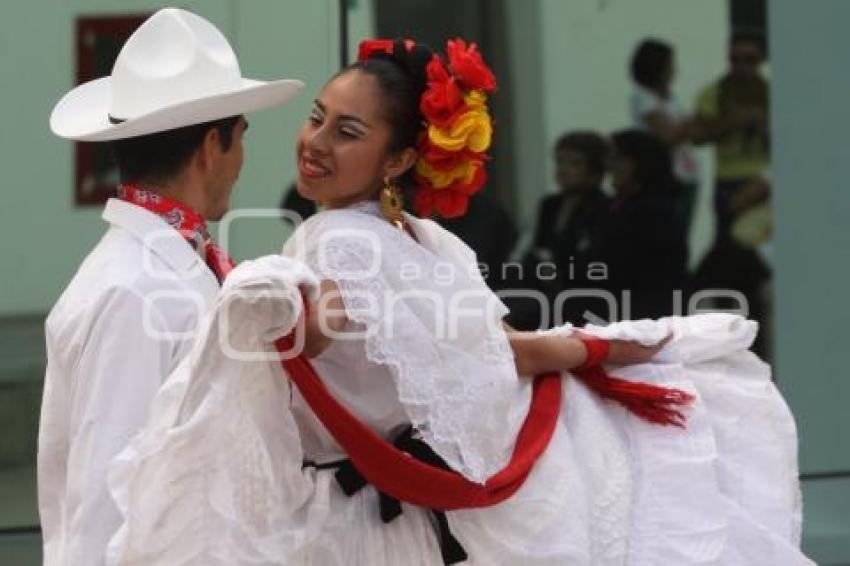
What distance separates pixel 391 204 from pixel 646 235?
302cm

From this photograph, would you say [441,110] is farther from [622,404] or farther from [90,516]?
[90,516]

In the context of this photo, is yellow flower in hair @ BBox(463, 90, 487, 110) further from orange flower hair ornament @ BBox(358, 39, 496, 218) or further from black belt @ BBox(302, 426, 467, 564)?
black belt @ BBox(302, 426, 467, 564)

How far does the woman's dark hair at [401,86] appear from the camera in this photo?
3.35 meters

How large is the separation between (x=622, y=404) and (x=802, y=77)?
299 cm

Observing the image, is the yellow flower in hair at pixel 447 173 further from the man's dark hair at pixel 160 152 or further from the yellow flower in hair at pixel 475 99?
the man's dark hair at pixel 160 152

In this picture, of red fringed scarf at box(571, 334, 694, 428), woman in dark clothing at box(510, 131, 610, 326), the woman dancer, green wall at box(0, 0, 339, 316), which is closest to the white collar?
the woman dancer

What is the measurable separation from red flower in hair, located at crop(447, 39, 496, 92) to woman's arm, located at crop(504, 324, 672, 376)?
1.52ft

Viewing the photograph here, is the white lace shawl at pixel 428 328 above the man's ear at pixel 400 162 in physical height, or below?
below

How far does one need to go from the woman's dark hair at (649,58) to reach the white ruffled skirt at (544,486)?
2.53 metres

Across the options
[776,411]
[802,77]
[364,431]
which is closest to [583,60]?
[802,77]

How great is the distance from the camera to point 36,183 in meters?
5.91

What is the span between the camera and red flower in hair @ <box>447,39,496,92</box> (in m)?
3.33

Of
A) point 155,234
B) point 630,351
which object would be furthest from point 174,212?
point 630,351

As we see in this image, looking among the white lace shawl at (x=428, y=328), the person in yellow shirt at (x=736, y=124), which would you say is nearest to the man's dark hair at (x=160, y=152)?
the white lace shawl at (x=428, y=328)
